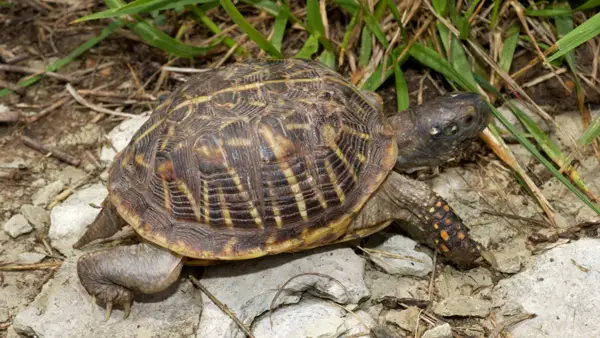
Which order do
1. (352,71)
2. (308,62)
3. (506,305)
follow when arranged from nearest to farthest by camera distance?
(506,305) < (308,62) < (352,71)

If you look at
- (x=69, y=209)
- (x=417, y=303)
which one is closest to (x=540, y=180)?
(x=417, y=303)

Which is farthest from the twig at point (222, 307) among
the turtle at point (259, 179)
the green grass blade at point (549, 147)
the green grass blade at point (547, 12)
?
the green grass blade at point (547, 12)

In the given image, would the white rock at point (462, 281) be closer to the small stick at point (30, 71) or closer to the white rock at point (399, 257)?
the white rock at point (399, 257)

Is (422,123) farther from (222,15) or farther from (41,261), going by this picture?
(41,261)

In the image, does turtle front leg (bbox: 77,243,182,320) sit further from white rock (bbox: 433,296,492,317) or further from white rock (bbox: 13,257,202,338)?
white rock (bbox: 433,296,492,317)

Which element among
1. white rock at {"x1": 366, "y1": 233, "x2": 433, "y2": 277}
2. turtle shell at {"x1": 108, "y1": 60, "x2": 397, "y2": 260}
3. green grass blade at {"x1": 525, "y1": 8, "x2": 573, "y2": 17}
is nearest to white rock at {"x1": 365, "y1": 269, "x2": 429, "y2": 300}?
white rock at {"x1": 366, "y1": 233, "x2": 433, "y2": 277}

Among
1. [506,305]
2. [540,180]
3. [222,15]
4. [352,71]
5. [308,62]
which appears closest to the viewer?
[506,305]

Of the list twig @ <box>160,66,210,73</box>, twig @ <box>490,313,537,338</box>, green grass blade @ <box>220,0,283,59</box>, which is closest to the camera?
twig @ <box>490,313,537,338</box>
